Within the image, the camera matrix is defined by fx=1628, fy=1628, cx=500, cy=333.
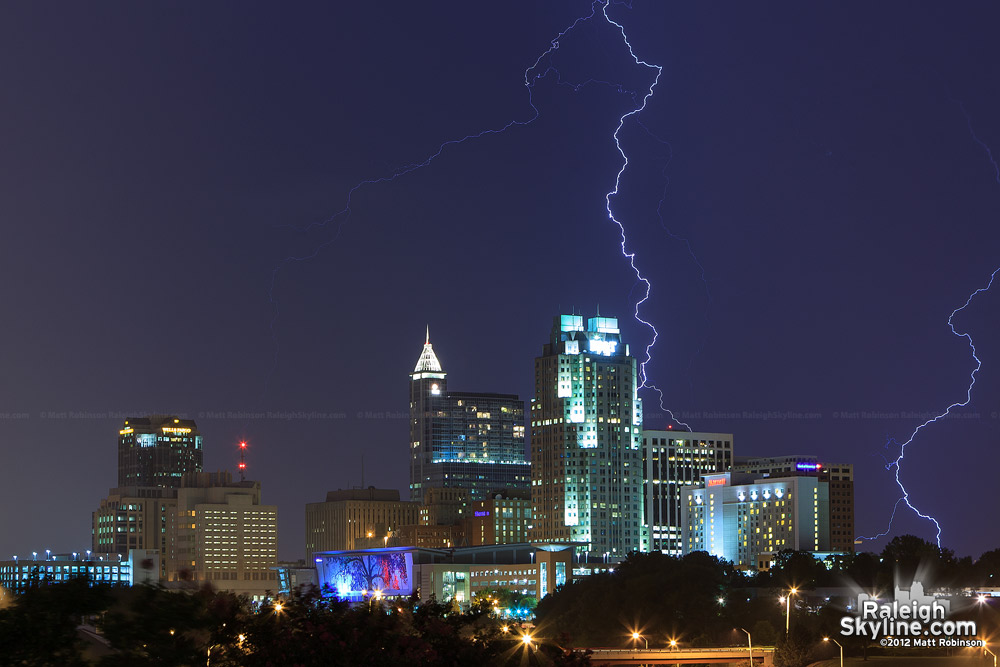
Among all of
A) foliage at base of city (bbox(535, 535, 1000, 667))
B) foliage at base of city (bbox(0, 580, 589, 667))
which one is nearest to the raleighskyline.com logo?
foliage at base of city (bbox(535, 535, 1000, 667))

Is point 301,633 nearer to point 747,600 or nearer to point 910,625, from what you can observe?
point 910,625

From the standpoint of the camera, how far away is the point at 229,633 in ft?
140

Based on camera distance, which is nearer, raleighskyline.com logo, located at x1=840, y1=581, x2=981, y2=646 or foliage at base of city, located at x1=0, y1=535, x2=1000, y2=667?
foliage at base of city, located at x1=0, y1=535, x2=1000, y2=667

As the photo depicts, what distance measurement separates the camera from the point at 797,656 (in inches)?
4710

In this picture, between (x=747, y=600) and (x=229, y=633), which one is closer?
(x=229, y=633)

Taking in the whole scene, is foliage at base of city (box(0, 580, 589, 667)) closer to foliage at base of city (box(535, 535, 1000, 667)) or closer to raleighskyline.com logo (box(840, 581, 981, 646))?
raleighskyline.com logo (box(840, 581, 981, 646))

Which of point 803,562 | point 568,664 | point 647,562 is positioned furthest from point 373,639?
point 803,562

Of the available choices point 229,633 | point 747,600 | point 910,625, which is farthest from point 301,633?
point 747,600

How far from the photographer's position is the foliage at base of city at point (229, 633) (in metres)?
30.0

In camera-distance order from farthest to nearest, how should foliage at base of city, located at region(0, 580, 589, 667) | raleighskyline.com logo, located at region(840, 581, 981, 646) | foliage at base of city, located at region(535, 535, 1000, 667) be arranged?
1. foliage at base of city, located at region(535, 535, 1000, 667)
2. raleighskyline.com logo, located at region(840, 581, 981, 646)
3. foliage at base of city, located at region(0, 580, 589, 667)

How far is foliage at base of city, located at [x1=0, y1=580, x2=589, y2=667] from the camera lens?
30.0m

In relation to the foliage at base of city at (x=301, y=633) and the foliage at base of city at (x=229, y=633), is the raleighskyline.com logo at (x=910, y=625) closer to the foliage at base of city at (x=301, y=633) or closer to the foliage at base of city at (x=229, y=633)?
the foliage at base of city at (x=301, y=633)

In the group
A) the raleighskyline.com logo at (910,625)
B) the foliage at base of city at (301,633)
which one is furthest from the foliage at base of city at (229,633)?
the raleighskyline.com logo at (910,625)

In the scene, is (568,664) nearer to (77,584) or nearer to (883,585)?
(77,584)
